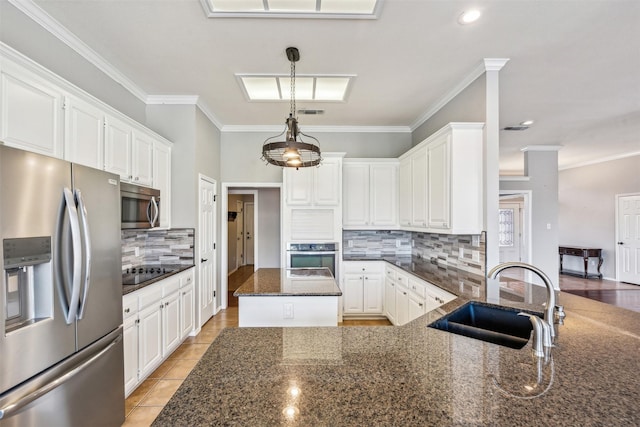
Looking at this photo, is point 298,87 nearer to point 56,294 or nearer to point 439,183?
point 439,183

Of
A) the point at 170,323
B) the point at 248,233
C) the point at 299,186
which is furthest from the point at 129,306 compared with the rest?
the point at 248,233

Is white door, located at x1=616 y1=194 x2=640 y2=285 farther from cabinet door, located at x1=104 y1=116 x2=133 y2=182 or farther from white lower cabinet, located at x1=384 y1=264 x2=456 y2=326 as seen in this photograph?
cabinet door, located at x1=104 y1=116 x2=133 y2=182

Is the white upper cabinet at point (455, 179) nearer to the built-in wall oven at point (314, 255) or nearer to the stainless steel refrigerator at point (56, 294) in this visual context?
the built-in wall oven at point (314, 255)

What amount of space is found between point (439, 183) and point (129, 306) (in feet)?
10.1

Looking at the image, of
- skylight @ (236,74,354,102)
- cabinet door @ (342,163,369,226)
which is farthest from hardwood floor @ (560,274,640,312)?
skylight @ (236,74,354,102)

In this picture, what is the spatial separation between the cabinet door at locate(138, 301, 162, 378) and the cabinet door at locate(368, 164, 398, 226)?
299 centimetres

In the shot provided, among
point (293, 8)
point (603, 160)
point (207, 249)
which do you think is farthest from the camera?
point (603, 160)

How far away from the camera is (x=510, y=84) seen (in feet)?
10.4

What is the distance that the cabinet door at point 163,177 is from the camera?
3189 millimetres

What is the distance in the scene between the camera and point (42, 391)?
1336mm

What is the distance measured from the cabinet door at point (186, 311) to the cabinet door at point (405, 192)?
292cm

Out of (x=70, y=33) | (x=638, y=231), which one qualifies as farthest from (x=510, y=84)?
(x=638, y=231)

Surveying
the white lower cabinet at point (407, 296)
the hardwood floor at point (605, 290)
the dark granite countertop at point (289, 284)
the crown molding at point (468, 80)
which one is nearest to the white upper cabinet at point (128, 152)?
the dark granite countertop at point (289, 284)

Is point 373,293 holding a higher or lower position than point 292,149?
lower
